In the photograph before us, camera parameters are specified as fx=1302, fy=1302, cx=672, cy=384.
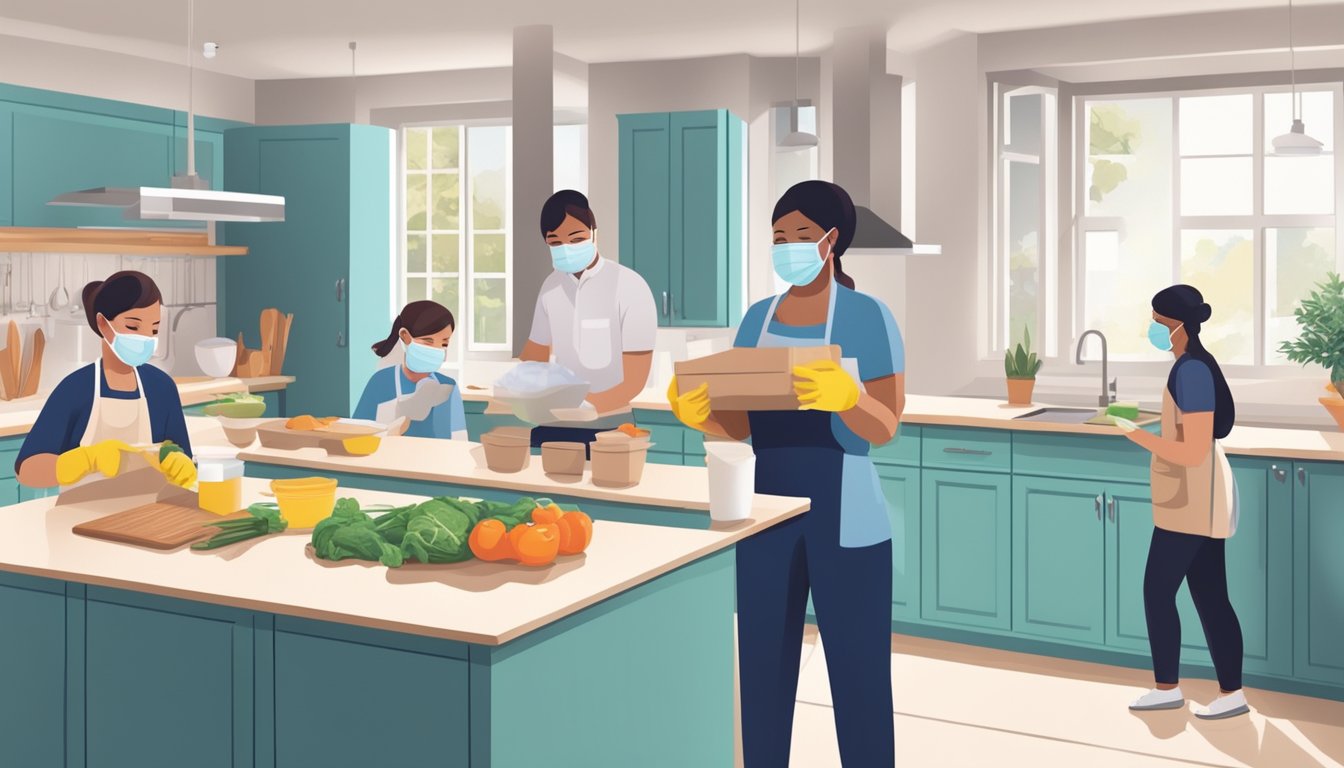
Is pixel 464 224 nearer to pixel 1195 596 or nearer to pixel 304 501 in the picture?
pixel 1195 596

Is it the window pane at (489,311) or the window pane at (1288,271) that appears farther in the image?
the window pane at (489,311)

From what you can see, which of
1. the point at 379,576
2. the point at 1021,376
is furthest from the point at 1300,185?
the point at 379,576

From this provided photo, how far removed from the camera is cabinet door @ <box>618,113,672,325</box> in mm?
6582

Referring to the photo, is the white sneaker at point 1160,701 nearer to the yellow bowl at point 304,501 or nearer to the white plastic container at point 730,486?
the white plastic container at point 730,486

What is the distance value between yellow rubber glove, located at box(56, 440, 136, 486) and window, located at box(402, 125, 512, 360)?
474cm

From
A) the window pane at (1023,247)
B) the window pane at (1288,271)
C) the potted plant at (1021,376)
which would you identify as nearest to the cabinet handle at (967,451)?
the potted plant at (1021,376)

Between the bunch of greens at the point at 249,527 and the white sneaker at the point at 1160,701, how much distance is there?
304 centimetres

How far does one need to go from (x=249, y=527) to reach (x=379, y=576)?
48 cm

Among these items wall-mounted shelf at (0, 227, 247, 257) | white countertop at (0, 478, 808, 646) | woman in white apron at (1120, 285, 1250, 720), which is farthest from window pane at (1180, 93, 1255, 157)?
wall-mounted shelf at (0, 227, 247, 257)

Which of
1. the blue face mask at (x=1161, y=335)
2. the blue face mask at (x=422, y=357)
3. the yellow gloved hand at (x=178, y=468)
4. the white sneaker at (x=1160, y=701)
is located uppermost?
the blue face mask at (x=1161, y=335)

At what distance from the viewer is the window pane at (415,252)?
8.04 m

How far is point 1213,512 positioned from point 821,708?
4.78 ft

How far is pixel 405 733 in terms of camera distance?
7.43 feet

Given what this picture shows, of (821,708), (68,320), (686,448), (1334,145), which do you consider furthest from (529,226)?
(1334,145)
